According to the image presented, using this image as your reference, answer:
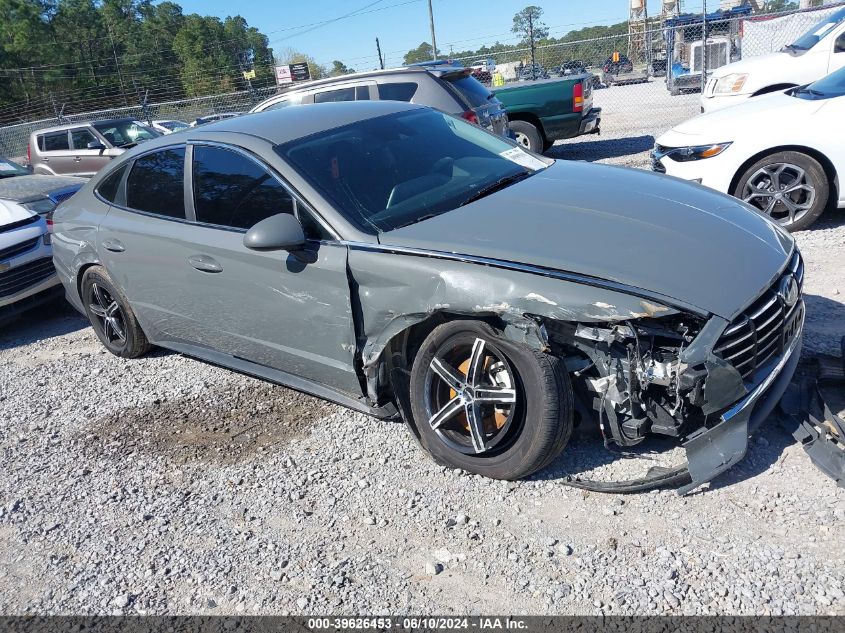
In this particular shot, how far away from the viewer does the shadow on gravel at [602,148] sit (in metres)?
12.0

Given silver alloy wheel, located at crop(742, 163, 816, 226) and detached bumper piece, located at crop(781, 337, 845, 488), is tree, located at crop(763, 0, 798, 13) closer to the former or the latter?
silver alloy wheel, located at crop(742, 163, 816, 226)

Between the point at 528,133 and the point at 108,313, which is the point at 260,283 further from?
the point at 528,133

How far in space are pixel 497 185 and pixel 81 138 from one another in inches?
520

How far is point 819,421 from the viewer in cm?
314

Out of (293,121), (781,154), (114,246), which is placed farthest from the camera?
(781,154)

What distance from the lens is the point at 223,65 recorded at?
36.8 metres

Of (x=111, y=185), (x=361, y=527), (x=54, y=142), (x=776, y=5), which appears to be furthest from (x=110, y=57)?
(x=361, y=527)

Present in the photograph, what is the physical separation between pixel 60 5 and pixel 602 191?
7025 centimetres

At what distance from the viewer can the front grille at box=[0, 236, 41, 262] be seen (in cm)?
643

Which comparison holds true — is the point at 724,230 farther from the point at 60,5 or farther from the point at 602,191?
the point at 60,5

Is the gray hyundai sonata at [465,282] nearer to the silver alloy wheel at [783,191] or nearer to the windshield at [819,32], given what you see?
the silver alloy wheel at [783,191]

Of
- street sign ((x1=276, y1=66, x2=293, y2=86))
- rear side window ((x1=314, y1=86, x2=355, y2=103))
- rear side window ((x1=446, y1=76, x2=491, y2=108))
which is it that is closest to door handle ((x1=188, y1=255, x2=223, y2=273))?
rear side window ((x1=446, y1=76, x2=491, y2=108))

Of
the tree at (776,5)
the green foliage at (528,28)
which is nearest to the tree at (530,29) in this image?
the green foliage at (528,28)

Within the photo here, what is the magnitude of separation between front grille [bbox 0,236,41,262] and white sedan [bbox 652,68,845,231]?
236 inches
